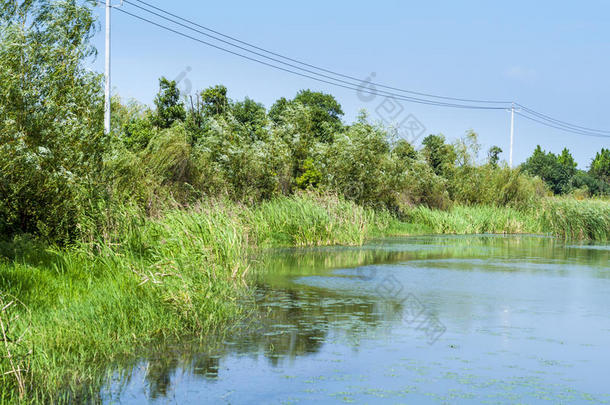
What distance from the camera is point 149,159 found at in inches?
896

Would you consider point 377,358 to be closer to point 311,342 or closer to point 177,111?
point 311,342

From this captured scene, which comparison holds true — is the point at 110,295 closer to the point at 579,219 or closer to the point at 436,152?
the point at 579,219

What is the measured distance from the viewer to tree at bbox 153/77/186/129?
37.9m

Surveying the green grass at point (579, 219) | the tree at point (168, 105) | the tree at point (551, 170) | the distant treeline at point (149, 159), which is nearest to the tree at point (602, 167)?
the tree at point (551, 170)

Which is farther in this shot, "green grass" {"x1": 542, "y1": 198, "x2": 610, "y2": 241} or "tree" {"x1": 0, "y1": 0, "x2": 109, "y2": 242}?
"green grass" {"x1": 542, "y1": 198, "x2": 610, "y2": 241}

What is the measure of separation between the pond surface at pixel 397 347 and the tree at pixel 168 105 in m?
22.0

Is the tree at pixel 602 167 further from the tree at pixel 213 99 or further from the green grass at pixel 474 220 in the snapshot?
the tree at pixel 213 99

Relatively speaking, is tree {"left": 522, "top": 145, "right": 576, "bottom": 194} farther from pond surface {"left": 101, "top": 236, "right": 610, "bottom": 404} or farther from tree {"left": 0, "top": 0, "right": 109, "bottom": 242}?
tree {"left": 0, "top": 0, "right": 109, "bottom": 242}

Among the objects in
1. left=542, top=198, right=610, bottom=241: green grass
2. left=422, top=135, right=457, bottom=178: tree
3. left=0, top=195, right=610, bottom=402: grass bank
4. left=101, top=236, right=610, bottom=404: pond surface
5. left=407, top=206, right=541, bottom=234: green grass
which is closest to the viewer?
left=0, top=195, right=610, bottom=402: grass bank

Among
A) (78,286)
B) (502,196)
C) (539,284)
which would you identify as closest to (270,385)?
(78,286)

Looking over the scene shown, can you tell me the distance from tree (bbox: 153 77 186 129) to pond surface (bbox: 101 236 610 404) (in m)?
22.0

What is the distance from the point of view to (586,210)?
35438mm

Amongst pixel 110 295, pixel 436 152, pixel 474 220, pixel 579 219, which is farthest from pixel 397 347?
pixel 436 152

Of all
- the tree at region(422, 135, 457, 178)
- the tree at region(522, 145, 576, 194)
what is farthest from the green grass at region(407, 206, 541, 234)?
the tree at region(522, 145, 576, 194)
